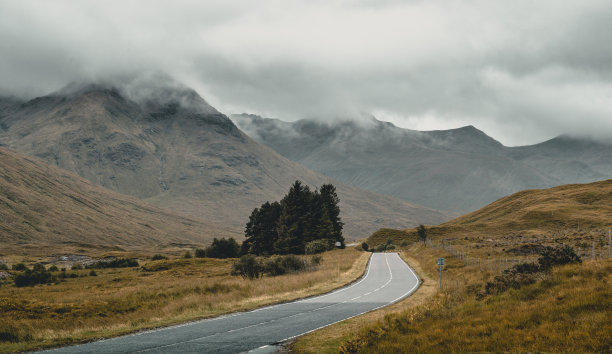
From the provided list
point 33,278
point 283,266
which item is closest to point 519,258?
point 283,266

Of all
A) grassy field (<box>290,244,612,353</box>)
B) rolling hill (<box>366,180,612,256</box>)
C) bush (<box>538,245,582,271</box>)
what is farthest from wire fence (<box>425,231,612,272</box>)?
rolling hill (<box>366,180,612,256</box>)

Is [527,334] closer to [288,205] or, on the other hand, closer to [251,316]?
[251,316]

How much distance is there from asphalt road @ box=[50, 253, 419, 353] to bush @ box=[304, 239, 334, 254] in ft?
146

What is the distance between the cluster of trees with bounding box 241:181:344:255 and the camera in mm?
85000

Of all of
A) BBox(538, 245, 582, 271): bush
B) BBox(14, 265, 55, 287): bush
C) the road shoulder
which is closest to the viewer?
the road shoulder

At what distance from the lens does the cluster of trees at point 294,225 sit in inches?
3346

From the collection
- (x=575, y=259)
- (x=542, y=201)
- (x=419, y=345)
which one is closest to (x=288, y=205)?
(x=575, y=259)

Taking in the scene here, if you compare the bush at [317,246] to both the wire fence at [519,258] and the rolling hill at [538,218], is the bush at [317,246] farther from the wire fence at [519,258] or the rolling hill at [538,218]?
the wire fence at [519,258]

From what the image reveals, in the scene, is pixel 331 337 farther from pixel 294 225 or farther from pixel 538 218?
pixel 538 218

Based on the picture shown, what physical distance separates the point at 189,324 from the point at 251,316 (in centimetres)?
336

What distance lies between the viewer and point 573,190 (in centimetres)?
14362

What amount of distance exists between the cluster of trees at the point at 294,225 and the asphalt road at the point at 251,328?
5055 centimetres

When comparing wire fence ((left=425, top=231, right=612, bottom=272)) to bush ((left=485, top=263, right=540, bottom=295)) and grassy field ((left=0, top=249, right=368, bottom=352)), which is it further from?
grassy field ((left=0, top=249, right=368, bottom=352))

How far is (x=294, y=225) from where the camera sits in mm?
85188
